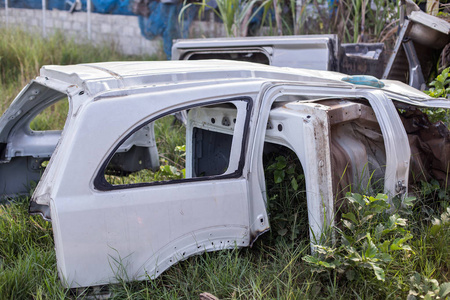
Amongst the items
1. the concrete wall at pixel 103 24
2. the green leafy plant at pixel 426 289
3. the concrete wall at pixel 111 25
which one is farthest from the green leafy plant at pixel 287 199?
the concrete wall at pixel 103 24

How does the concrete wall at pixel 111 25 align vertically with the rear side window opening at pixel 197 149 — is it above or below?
above

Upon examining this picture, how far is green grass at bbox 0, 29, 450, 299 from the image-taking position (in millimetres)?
2662

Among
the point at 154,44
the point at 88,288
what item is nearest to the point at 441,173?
the point at 88,288

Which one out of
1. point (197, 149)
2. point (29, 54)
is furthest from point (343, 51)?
point (29, 54)

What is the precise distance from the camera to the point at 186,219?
2.66m

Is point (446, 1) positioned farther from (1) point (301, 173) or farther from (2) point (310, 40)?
(1) point (301, 173)

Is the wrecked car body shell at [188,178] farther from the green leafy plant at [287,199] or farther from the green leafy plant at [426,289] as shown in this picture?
the green leafy plant at [426,289]

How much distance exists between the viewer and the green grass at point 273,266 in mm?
2662

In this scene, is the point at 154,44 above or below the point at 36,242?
above

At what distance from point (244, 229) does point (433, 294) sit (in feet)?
3.55

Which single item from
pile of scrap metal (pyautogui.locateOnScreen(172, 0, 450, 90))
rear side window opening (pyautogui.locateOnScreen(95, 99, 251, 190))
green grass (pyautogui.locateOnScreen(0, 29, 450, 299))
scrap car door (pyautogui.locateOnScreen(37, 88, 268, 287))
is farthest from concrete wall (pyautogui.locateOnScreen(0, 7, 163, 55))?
scrap car door (pyautogui.locateOnScreen(37, 88, 268, 287))

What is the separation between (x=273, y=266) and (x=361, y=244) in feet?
1.79

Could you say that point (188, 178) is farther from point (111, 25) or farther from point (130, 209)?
point (111, 25)

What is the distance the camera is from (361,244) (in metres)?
2.80
